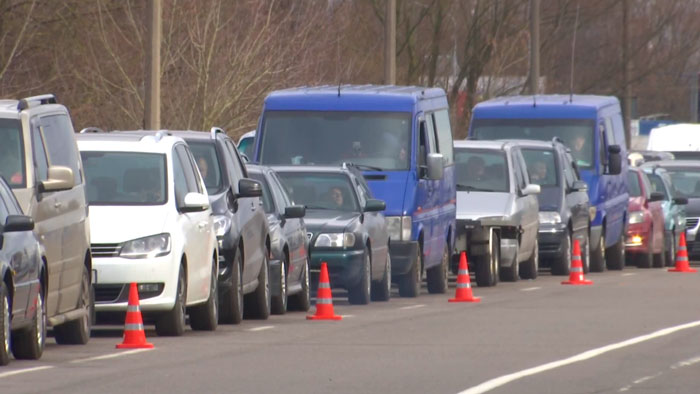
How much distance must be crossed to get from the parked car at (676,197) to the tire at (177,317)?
2080 cm

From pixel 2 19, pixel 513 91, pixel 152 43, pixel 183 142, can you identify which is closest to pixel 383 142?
pixel 152 43

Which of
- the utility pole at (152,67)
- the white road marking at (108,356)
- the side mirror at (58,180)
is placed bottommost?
the white road marking at (108,356)

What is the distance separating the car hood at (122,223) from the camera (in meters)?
16.1

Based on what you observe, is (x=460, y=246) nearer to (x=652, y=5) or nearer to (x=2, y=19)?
(x=2, y=19)

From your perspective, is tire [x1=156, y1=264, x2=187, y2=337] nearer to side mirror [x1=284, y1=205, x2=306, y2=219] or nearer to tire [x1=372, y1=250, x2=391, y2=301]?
side mirror [x1=284, y1=205, x2=306, y2=219]

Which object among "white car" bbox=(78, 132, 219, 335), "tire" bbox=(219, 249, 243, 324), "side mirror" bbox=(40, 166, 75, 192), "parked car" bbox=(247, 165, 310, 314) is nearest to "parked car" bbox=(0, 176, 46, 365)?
"side mirror" bbox=(40, 166, 75, 192)

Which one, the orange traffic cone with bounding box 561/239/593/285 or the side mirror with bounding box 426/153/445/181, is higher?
the side mirror with bounding box 426/153/445/181

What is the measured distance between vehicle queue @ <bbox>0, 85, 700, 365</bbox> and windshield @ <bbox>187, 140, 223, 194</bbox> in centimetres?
3

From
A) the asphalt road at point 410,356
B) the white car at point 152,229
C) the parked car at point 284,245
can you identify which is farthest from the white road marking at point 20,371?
the parked car at point 284,245

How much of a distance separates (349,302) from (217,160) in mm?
3586

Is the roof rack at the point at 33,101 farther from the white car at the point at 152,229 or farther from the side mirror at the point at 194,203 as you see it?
the side mirror at the point at 194,203

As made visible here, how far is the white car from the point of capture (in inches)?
631

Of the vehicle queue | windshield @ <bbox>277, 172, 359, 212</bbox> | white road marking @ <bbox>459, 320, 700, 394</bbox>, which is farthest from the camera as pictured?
windshield @ <bbox>277, 172, 359, 212</bbox>

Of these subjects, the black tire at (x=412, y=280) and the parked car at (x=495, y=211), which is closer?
the black tire at (x=412, y=280)
